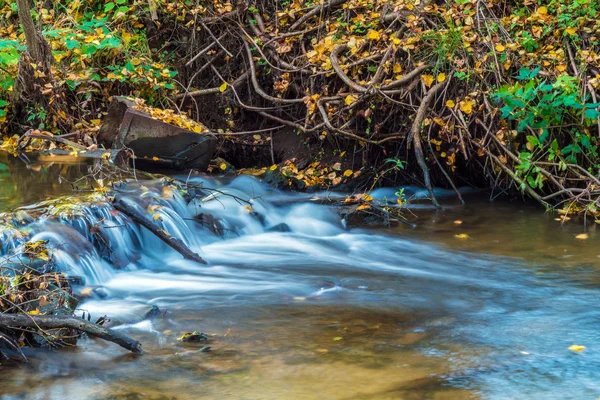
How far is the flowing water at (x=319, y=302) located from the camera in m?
3.47

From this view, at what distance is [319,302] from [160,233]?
1.39 metres

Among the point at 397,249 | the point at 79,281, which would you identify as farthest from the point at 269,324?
the point at 397,249

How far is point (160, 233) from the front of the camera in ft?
17.9

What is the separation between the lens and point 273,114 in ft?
28.3

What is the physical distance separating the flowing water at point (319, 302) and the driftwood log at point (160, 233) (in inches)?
2.6

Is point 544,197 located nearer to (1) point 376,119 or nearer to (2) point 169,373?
(1) point 376,119

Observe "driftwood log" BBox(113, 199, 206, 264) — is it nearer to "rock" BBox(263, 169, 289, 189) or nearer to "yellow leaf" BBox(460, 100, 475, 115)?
"rock" BBox(263, 169, 289, 189)

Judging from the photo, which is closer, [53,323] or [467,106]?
[53,323]

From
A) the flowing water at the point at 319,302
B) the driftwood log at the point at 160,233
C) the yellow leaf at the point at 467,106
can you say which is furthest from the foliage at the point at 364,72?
the driftwood log at the point at 160,233

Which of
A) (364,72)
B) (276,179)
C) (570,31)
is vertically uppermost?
(570,31)

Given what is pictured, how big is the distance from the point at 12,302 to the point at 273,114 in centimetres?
520

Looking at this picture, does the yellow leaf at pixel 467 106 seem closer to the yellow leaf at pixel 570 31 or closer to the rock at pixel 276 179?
the yellow leaf at pixel 570 31

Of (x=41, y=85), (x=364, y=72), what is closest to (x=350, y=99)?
(x=364, y=72)

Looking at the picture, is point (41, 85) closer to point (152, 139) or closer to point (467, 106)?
point (152, 139)
